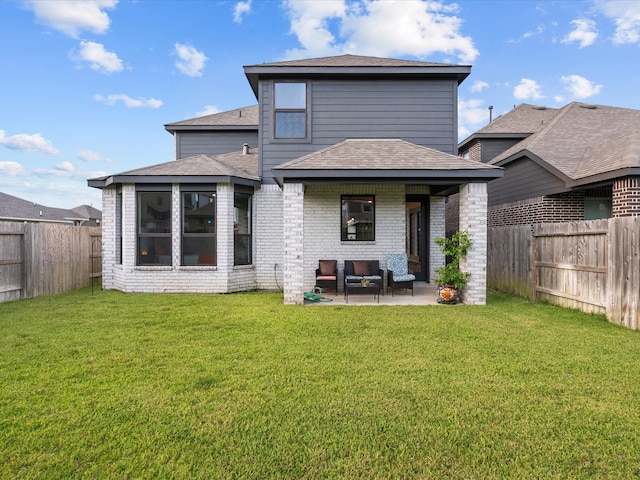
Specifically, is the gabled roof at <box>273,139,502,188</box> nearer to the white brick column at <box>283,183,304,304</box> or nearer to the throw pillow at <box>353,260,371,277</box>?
the white brick column at <box>283,183,304,304</box>

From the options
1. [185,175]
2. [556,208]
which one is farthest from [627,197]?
[185,175]

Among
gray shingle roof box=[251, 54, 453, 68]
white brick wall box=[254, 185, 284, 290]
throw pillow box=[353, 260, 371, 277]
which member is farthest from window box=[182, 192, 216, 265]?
gray shingle roof box=[251, 54, 453, 68]

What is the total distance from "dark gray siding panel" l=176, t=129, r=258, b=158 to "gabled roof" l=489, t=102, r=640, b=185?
969cm

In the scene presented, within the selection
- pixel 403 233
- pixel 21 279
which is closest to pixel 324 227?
pixel 403 233

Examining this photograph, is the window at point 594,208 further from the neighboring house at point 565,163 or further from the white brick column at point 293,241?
the white brick column at point 293,241

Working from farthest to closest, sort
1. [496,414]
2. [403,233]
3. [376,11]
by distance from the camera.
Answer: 1. [376,11]
2. [403,233]
3. [496,414]

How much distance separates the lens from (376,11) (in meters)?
12.3

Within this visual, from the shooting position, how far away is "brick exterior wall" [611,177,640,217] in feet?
26.6

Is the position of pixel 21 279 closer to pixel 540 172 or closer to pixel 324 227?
pixel 324 227

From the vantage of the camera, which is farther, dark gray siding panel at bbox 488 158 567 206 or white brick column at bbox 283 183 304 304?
dark gray siding panel at bbox 488 158 567 206

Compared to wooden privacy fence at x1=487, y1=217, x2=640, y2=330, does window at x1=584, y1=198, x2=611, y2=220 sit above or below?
above

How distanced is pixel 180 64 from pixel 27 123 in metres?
8.96

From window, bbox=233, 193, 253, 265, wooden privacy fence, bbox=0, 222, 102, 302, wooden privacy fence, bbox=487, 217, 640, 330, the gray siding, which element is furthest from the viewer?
the gray siding

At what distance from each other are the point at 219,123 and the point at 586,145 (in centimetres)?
1271
